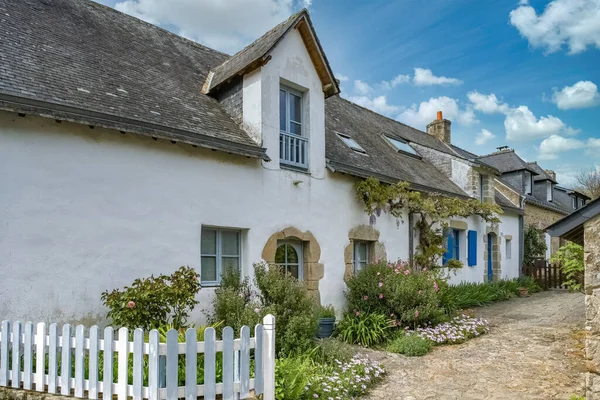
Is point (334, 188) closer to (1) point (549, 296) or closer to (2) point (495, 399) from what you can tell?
(2) point (495, 399)

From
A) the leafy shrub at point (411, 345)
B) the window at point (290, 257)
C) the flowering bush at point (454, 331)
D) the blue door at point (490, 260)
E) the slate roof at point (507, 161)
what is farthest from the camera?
the slate roof at point (507, 161)

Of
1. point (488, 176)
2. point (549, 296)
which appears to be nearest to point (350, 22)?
point (488, 176)


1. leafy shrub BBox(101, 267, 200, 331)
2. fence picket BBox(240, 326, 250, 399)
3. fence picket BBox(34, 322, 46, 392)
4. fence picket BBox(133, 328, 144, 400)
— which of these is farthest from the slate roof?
fence picket BBox(34, 322, 46, 392)

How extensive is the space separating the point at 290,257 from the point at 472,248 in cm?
863

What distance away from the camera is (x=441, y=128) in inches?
772

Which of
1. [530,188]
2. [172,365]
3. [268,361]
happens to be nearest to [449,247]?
[530,188]

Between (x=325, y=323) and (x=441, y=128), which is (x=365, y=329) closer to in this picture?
(x=325, y=323)

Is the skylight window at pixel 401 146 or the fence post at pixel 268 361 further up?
the skylight window at pixel 401 146

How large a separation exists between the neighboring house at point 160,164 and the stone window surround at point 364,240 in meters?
0.04

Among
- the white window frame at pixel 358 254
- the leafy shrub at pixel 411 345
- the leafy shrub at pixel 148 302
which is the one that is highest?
the white window frame at pixel 358 254

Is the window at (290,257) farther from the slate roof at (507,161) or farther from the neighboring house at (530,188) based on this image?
the slate roof at (507,161)

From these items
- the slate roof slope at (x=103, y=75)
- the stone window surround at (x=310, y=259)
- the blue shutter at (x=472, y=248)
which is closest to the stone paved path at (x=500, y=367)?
the stone window surround at (x=310, y=259)

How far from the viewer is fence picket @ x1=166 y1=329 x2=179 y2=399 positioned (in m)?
3.90

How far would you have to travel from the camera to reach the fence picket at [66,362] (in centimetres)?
426
